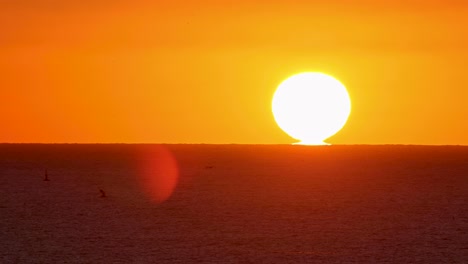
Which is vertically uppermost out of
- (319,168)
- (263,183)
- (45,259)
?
(319,168)

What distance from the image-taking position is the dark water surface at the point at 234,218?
26719mm

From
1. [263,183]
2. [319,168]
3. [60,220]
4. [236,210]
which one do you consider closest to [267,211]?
[236,210]

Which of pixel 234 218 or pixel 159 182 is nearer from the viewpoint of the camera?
pixel 234 218

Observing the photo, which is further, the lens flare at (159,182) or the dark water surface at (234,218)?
the lens flare at (159,182)

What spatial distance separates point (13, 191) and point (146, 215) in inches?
459

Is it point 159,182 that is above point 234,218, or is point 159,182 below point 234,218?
above

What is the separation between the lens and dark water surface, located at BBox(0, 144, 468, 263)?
1052 inches

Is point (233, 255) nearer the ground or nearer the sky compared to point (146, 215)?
nearer the ground

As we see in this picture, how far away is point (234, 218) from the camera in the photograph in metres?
35.0

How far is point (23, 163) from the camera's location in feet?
251

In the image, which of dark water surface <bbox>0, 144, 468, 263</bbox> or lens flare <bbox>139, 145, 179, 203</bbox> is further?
lens flare <bbox>139, 145, 179, 203</bbox>

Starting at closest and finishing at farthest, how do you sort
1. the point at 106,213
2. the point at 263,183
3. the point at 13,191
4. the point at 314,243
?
the point at 314,243, the point at 106,213, the point at 13,191, the point at 263,183

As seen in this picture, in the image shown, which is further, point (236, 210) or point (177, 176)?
point (177, 176)

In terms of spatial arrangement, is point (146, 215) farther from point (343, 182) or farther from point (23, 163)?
point (23, 163)
